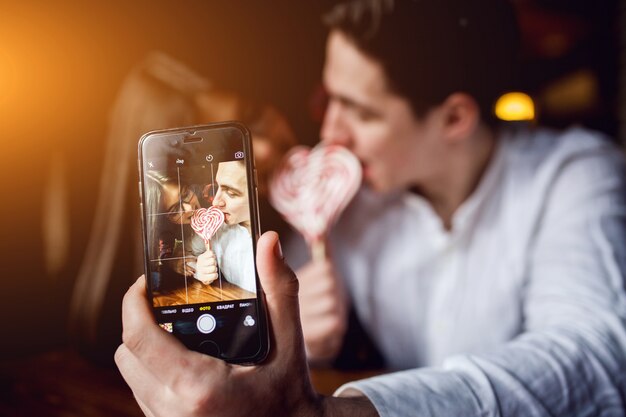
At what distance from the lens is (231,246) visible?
0.52 m

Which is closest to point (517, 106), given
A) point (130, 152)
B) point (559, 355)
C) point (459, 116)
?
point (459, 116)

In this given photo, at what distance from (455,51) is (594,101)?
0.45 meters

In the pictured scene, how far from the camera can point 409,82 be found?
129 centimetres

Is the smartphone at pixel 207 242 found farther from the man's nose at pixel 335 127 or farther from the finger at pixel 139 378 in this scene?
the man's nose at pixel 335 127

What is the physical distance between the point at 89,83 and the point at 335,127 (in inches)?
25.2

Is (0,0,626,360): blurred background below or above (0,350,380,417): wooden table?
above

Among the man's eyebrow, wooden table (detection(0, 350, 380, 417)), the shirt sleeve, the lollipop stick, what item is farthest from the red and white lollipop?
the shirt sleeve

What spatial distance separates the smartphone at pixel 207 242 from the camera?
512mm

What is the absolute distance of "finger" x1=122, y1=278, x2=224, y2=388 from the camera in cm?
43

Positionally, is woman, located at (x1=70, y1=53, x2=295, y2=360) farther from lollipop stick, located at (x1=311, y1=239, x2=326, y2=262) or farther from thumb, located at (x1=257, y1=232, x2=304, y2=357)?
thumb, located at (x1=257, y1=232, x2=304, y2=357)

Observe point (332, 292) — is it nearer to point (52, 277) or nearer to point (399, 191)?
point (399, 191)

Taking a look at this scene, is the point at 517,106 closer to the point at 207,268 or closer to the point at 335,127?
the point at 335,127

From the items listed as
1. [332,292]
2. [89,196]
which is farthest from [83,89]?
[332,292]

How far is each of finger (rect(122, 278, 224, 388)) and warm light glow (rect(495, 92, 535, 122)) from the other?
1.15 m
